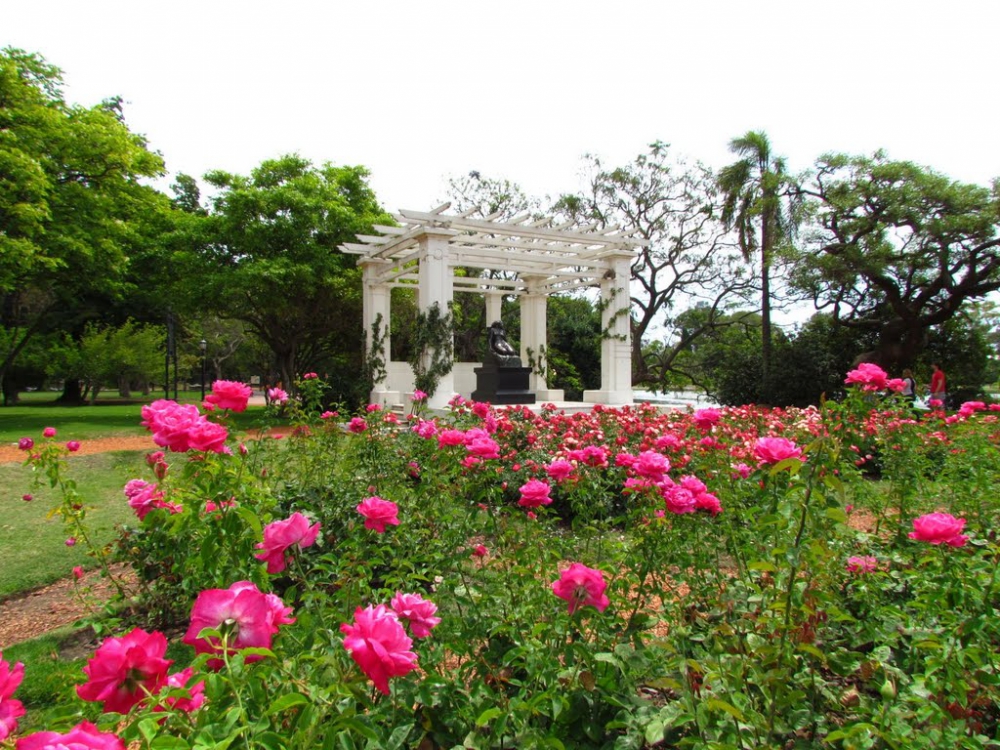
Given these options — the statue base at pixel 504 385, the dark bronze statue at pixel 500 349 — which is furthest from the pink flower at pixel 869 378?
the dark bronze statue at pixel 500 349

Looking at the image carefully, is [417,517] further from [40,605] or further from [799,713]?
[40,605]

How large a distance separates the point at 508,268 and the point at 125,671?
15.4 metres

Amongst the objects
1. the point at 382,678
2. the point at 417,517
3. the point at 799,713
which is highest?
the point at 382,678

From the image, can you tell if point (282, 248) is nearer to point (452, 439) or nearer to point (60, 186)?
point (60, 186)

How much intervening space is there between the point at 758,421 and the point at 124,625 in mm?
4854

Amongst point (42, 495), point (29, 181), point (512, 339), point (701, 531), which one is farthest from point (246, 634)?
point (512, 339)

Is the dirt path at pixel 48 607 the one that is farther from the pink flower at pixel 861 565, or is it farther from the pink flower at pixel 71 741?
the pink flower at pixel 861 565

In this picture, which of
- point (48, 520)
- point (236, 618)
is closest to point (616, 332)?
point (48, 520)

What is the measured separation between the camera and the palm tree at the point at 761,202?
18.0m

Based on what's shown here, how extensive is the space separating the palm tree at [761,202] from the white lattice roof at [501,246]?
5152 millimetres

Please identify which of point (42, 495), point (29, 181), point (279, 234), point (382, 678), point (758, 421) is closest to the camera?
point (382, 678)

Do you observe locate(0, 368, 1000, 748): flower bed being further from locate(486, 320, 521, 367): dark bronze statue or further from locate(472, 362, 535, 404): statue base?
locate(486, 320, 521, 367): dark bronze statue

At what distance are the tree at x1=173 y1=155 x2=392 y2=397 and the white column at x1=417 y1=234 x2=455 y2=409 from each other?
3.60 m

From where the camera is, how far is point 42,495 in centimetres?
732
